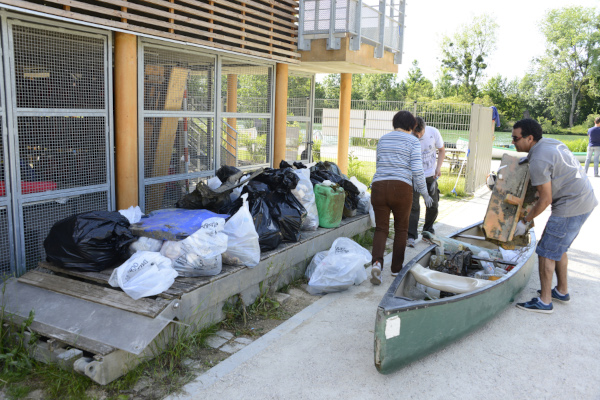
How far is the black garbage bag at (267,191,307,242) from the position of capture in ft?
17.1

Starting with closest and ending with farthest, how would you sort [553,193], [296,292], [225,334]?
[225,334], [553,193], [296,292]

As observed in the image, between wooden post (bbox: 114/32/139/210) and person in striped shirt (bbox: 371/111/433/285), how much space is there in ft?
8.68

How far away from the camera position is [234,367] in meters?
3.62

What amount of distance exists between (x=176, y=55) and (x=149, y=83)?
57 centimetres

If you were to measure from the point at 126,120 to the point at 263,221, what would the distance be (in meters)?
1.83

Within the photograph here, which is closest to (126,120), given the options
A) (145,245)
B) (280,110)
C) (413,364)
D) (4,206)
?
(4,206)

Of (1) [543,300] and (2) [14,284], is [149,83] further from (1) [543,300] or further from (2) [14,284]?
(1) [543,300]

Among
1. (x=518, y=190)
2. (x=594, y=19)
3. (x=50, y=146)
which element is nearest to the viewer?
(x=50, y=146)

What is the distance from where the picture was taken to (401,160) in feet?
17.0

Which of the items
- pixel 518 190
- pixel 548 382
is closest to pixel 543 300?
pixel 518 190

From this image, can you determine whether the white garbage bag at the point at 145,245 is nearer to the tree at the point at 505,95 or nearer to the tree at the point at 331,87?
the tree at the point at 331,87

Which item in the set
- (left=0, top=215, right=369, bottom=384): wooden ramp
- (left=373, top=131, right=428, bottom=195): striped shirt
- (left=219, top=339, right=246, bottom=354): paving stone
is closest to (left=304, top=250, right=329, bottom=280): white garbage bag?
(left=0, top=215, right=369, bottom=384): wooden ramp

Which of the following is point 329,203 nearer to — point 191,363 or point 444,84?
point 191,363

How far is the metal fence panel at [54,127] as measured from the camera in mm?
4387
